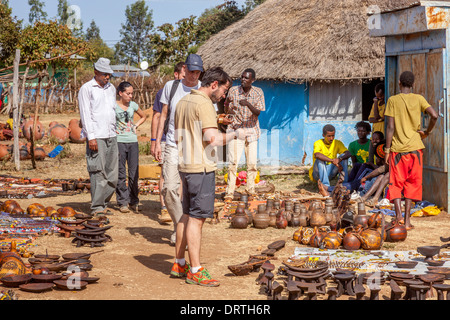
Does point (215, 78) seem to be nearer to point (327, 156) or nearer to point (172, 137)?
point (172, 137)

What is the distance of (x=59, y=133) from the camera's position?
18891 millimetres

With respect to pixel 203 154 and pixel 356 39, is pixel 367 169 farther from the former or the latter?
pixel 203 154

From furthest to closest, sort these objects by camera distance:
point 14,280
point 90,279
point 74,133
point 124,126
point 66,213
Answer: point 74,133, point 124,126, point 66,213, point 90,279, point 14,280

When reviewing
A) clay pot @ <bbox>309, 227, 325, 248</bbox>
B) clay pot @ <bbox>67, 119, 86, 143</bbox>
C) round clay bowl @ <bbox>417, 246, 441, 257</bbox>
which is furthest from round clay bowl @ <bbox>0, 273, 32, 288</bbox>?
clay pot @ <bbox>67, 119, 86, 143</bbox>

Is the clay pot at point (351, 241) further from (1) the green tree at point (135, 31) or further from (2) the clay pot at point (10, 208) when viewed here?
(1) the green tree at point (135, 31)

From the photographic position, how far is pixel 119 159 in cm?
926

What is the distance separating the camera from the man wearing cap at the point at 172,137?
6.00 m

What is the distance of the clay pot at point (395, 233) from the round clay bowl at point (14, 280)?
→ 416cm

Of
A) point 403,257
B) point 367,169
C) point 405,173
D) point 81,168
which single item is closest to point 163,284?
point 403,257

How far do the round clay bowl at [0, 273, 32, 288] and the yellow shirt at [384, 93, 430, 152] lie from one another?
5025mm

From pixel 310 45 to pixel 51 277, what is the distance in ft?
33.6

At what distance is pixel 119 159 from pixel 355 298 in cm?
514

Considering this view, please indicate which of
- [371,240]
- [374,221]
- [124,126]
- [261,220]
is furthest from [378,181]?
[124,126]

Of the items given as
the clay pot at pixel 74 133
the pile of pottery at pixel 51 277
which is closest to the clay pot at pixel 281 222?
the pile of pottery at pixel 51 277
